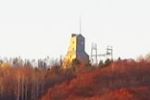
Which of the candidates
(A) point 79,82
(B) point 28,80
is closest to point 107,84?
(A) point 79,82

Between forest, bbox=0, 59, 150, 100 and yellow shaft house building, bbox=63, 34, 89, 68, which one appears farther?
yellow shaft house building, bbox=63, 34, 89, 68

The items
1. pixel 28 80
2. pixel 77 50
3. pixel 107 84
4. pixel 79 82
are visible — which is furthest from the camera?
pixel 77 50

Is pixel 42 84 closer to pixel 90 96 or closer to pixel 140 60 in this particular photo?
pixel 90 96

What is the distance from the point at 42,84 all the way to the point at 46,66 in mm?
8491

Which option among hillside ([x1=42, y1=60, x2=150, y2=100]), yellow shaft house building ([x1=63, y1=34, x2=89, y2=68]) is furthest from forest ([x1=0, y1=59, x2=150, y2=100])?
yellow shaft house building ([x1=63, y1=34, x2=89, y2=68])

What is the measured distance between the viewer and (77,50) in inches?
2386

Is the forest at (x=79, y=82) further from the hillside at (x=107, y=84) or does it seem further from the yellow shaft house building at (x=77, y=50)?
the yellow shaft house building at (x=77, y=50)

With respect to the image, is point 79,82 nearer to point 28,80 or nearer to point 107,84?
point 107,84

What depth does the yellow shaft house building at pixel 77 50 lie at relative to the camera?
198 feet

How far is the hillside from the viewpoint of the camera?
153ft

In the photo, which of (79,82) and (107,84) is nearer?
(107,84)

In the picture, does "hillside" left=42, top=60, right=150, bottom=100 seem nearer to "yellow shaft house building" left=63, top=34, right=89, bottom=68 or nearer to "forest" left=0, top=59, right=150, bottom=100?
"forest" left=0, top=59, right=150, bottom=100

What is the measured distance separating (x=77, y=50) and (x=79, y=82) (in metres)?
9.27

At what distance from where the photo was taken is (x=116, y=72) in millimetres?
52969
